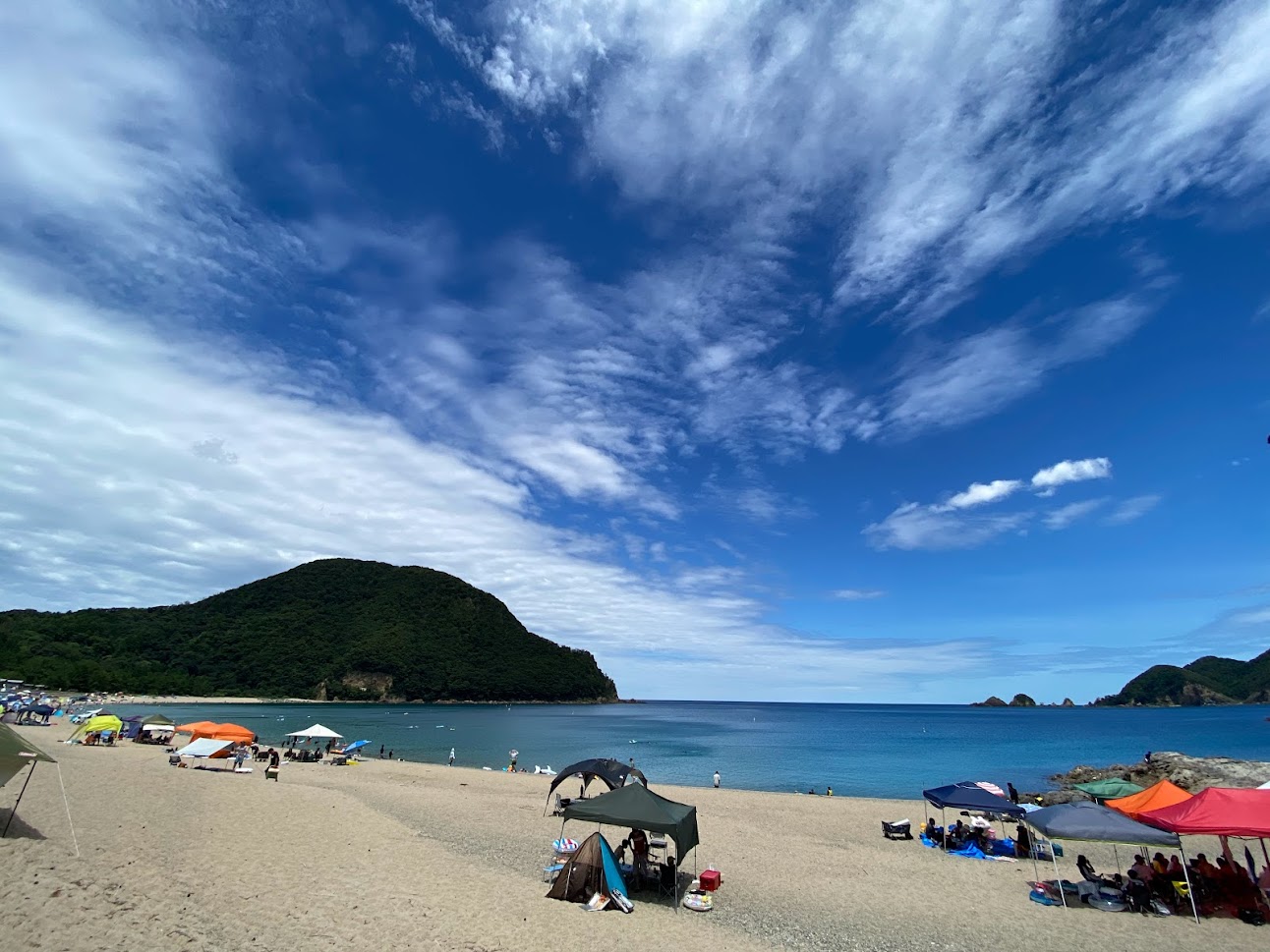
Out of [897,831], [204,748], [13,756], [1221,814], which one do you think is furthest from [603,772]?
[204,748]

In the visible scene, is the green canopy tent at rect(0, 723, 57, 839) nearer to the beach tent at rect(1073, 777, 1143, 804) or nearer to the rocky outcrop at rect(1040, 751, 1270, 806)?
the beach tent at rect(1073, 777, 1143, 804)

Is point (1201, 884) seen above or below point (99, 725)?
below

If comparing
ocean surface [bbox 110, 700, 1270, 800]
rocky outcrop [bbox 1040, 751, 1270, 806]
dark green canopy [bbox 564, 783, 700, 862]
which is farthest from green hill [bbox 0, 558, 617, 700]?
rocky outcrop [bbox 1040, 751, 1270, 806]

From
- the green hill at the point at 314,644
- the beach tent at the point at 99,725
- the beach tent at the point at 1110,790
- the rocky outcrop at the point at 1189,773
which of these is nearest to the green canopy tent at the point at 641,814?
the beach tent at the point at 1110,790

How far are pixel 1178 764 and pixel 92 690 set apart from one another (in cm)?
13134

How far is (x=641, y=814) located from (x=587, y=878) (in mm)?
1650

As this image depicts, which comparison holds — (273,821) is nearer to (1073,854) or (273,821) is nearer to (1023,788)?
(1073,854)

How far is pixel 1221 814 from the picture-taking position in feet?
39.2

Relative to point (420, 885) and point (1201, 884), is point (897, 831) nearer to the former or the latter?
point (1201, 884)

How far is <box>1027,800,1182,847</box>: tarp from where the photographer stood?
1213 cm

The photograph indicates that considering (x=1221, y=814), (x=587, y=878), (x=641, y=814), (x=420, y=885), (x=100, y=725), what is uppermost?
(x=1221, y=814)

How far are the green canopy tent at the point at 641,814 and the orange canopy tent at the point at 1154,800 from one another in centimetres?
971

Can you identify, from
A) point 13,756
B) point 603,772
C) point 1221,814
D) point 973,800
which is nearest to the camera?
point 13,756

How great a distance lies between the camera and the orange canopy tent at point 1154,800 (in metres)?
13.5
